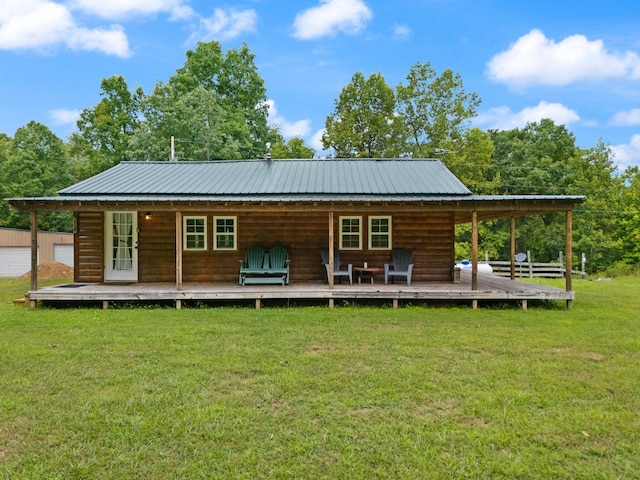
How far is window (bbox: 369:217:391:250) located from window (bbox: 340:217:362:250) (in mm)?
301

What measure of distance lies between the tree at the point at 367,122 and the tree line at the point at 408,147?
6 cm

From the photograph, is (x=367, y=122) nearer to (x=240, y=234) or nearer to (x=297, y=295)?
(x=240, y=234)

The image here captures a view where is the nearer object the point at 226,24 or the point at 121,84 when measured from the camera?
the point at 226,24

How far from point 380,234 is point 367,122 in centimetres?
1653

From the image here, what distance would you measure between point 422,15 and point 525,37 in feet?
20.5

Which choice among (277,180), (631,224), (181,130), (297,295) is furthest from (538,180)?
A: (297,295)

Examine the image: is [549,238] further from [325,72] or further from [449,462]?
[449,462]

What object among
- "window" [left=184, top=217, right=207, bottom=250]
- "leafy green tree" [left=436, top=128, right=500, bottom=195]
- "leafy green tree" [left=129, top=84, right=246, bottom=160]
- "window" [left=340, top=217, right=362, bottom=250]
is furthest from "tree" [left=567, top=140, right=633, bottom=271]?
"window" [left=184, top=217, right=207, bottom=250]

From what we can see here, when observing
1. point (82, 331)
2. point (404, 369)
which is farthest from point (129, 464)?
point (82, 331)

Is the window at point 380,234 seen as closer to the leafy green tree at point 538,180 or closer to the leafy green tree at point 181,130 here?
the leafy green tree at point 181,130

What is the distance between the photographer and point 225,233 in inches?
407

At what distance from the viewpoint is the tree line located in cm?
2395

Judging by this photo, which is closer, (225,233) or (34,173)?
(225,233)

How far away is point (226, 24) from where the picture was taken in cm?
2241
